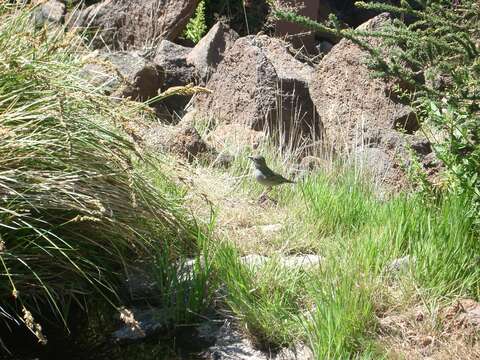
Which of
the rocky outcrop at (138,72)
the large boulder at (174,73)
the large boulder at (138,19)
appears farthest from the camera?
the large boulder at (138,19)

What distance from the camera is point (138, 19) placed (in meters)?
9.00

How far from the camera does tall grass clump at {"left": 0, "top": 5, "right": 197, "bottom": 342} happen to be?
4.10 meters

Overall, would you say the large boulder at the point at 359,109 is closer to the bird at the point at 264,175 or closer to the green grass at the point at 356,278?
the bird at the point at 264,175

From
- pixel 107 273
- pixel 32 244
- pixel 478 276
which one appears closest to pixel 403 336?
pixel 478 276

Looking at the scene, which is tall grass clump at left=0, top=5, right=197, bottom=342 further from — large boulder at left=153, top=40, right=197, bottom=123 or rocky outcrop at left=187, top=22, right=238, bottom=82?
rocky outcrop at left=187, top=22, right=238, bottom=82

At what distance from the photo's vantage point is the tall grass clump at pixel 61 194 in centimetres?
410

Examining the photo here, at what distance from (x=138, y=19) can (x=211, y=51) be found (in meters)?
1.25

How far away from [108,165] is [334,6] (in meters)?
9.81

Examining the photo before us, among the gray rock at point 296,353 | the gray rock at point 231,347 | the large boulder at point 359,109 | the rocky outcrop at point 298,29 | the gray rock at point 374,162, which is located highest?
the rocky outcrop at point 298,29

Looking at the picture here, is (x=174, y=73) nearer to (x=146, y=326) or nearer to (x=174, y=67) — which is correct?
(x=174, y=67)

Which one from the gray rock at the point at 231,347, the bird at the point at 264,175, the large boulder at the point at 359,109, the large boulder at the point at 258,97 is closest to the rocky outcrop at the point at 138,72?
the large boulder at the point at 258,97

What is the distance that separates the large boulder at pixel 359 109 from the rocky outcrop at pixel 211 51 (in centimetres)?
119

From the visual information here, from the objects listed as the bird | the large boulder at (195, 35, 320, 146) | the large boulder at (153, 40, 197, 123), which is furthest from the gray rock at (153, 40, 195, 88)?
the bird

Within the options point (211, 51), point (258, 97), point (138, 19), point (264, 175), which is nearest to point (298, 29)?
point (138, 19)
